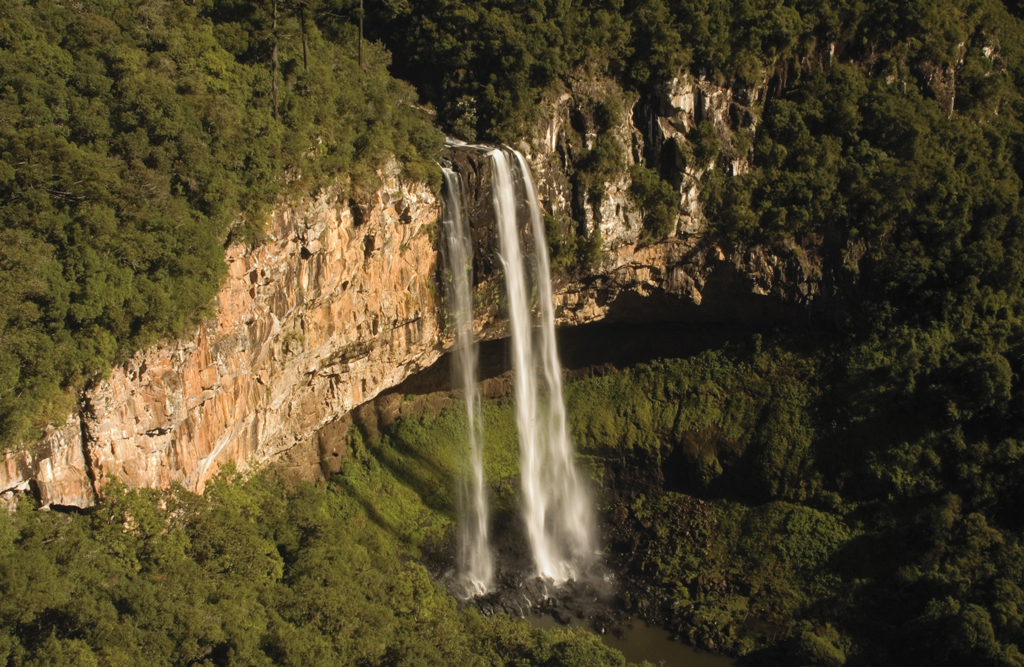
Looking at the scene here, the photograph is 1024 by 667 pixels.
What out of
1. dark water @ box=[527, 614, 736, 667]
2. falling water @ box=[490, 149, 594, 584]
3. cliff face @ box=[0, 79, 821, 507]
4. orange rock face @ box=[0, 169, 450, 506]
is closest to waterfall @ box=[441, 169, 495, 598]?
cliff face @ box=[0, 79, 821, 507]

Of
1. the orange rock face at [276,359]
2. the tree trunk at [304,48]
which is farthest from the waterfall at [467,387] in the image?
the tree trunk at [304,48]

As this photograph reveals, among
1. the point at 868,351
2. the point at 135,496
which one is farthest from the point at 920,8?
the point at 135,496

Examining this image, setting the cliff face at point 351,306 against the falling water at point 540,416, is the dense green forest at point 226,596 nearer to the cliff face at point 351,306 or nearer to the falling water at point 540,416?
the cliff face at point 351,306

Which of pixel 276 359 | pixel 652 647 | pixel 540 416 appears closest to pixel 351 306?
pixel 276 359

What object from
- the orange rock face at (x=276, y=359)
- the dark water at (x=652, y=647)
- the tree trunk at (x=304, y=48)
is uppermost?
the tree trunk at (x=304, y=48)

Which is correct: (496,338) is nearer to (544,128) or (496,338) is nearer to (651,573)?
(544,128)

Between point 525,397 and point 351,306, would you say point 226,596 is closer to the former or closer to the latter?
point 351,306
